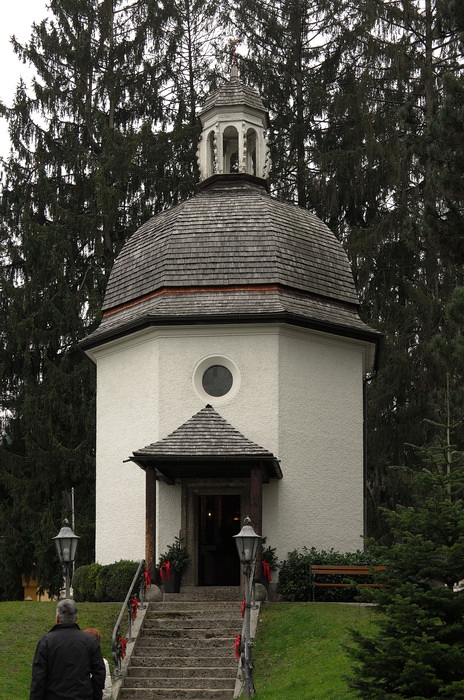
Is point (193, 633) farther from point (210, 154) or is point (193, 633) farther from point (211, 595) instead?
point (210, 154)

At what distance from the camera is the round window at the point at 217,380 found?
21188mm

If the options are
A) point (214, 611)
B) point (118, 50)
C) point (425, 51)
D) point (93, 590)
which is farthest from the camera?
point (118, 50)

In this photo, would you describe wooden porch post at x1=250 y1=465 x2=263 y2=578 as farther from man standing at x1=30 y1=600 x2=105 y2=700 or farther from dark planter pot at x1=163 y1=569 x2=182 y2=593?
man standing at x1=30 y1=600 x2=105 y2=700

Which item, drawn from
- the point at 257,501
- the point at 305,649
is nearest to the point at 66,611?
the point at 305,649

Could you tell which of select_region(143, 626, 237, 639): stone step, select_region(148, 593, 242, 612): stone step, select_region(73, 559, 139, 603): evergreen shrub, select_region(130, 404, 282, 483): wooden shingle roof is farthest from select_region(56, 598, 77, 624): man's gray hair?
select_region(73, 559, 139, 603): evergreen shrub

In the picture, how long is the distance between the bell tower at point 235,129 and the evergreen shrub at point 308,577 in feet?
31.0

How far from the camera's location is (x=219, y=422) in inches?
798

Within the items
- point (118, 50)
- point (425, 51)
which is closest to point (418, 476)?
point (425, 51)

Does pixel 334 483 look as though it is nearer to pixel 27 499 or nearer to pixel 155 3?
pixel 27 499

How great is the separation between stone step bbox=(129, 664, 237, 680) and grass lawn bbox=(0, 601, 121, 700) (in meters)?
0.60

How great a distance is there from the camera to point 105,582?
63.4 ft

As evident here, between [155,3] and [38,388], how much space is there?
1293cm

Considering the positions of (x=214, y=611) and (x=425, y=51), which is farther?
(x=425, y=51)

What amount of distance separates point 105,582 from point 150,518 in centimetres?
140
